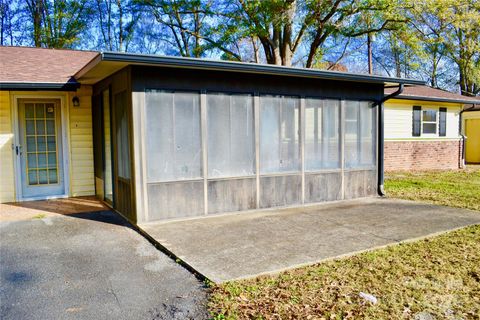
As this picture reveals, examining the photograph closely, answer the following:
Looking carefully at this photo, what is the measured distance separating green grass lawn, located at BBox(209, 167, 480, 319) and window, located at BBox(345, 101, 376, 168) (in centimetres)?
329

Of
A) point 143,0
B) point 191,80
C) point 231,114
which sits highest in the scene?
point 143,0

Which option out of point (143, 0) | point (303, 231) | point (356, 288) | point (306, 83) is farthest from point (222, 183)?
point (143, 0)

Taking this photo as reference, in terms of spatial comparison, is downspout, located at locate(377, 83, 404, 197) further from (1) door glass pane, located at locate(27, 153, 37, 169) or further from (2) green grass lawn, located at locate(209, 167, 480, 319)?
(1) door glass pane, located at locate(27, 153, 37, 169)

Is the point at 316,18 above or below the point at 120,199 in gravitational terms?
above

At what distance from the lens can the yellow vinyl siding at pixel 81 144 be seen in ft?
26.9

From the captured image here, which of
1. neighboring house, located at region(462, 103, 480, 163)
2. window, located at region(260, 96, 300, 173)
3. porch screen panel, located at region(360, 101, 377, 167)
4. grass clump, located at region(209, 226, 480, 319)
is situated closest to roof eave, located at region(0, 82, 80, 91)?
window, located at region(260, 96, 300, 173)

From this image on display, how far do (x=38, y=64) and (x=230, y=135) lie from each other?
4.80 m

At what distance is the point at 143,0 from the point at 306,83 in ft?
36.3

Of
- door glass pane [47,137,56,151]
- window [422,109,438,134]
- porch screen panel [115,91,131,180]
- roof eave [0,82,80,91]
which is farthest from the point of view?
window [422,109,438,134]

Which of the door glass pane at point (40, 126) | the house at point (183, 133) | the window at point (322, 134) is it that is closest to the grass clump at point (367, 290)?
the house at point (183, 133)

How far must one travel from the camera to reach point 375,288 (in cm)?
355

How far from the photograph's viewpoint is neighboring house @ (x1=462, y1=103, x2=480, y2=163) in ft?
57.9

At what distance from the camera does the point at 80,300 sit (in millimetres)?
3324

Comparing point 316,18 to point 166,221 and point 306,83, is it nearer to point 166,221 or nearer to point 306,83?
point 306,83
